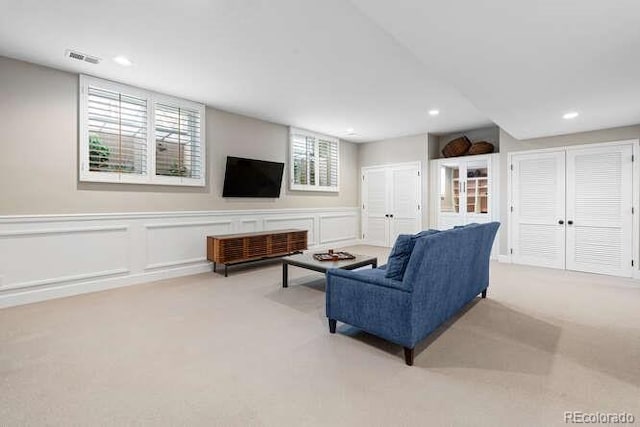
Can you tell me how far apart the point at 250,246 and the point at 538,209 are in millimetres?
4962

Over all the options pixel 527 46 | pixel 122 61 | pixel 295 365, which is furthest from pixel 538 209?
pixel 122 61

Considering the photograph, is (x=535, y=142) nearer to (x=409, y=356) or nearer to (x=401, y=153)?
(x=401, y=153)

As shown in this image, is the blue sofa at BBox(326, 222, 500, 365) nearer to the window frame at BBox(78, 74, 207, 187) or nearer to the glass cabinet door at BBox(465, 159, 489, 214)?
the window frame at BBox(78, 74, 207, 187)

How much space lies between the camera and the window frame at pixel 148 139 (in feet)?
12.2

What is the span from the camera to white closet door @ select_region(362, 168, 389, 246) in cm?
748

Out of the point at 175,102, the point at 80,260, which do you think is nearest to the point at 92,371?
the point at 80,260

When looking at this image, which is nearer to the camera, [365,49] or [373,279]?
[373,279]

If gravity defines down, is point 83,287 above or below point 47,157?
below

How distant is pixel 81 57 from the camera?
3.26 m

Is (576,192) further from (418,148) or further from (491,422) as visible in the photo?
(491,422)

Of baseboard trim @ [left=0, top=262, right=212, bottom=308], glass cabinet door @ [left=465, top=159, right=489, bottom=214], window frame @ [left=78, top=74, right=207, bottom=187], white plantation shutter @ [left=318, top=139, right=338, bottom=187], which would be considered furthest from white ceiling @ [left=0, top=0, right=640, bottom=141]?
baseboard trim @ [left=0, top=262, right=212, bottom=308]

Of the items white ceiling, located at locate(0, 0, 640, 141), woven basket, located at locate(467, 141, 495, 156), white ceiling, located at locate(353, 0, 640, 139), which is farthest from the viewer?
woven basket, located at locate(467, 141, 495, 156)

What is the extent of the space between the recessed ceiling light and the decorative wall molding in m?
1.82

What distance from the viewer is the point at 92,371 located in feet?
6.68
